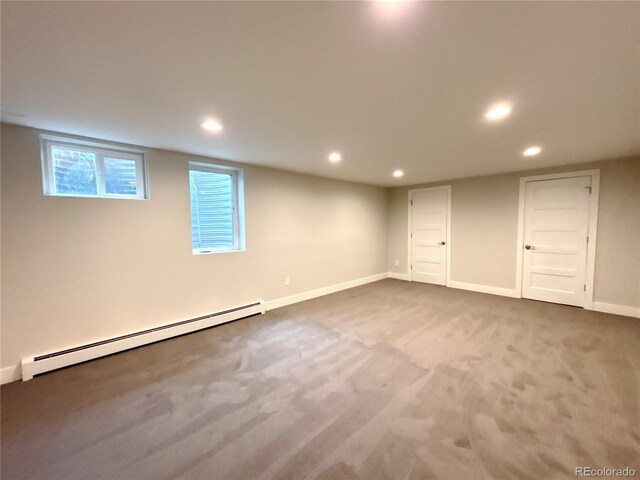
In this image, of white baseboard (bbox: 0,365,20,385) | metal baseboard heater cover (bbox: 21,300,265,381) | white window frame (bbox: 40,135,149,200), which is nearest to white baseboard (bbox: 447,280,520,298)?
metal baseboard heater cover (bbox: 21,300,265,381)

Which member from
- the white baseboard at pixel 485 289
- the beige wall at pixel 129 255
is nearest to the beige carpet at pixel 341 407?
the beige wall at pixel 129 255

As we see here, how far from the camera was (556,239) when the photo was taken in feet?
13.7

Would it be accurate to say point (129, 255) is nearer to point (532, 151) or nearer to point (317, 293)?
point (317, 293)

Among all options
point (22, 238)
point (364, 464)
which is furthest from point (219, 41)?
point (22, 238)

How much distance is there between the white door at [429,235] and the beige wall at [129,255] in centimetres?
237

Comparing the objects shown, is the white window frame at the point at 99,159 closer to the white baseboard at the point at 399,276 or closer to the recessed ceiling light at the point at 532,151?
the recessed ceiling light at the point at 532,151

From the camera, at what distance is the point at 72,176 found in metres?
2.66

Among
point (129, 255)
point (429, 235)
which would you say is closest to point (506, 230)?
point (429, 235)

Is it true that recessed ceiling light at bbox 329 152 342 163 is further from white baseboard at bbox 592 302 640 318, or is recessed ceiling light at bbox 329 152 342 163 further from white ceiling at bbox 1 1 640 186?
white baseboard at bbox 592 302 640 318

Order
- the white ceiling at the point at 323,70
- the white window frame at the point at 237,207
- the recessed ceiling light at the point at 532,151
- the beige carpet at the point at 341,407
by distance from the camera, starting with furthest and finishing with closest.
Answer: the white window frame at the point at 237,207 → the recessed ceiling light at the point at 532,151 → the beige carpet at the point at 341,407 → the white ceiling at the point at 323,70

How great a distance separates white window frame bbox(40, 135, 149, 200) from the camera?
2500 mm

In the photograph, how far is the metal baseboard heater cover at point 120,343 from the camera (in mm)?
2350

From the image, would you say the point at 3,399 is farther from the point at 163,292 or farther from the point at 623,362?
the point at 623,362

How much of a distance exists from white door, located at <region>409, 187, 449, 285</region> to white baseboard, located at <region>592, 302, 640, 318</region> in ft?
7.24
